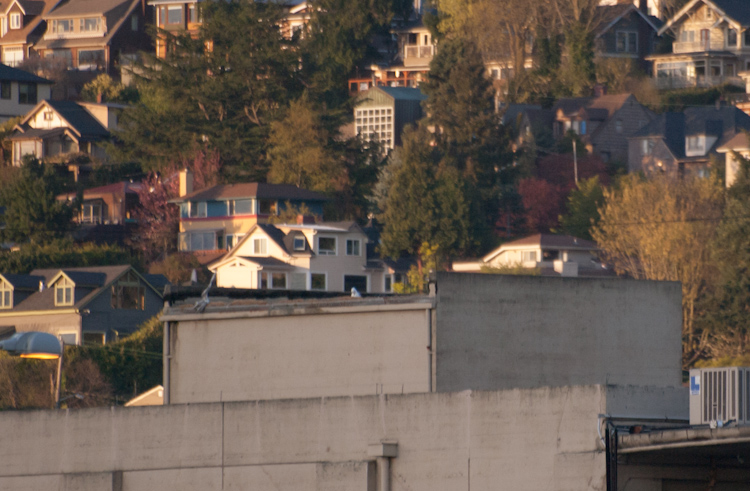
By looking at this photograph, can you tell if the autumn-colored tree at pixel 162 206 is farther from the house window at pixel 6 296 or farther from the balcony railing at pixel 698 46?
the balcony railing at pixel 698 46

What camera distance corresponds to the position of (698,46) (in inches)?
4176

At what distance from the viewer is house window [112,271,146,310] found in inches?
2901

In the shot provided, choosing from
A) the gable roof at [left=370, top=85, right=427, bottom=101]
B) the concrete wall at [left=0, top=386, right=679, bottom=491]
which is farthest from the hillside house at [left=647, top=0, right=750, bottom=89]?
the concrete wall at [left=0, top=386, right=679, bottom=491]

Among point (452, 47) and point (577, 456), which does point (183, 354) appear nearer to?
point (577, 456)

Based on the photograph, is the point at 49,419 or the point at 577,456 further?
the point at 49,419

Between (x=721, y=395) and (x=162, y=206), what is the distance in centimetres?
7232

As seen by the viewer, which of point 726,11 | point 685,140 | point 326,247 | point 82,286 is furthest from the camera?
point 726,11

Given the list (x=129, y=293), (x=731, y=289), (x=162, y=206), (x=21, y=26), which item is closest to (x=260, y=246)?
(x=129, y=293)

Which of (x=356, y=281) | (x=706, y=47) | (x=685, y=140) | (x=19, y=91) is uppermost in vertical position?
(x=706, y=47)

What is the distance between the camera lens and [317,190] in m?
89.1

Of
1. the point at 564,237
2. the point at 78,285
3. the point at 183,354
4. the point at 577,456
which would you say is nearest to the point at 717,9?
the point at 564,237

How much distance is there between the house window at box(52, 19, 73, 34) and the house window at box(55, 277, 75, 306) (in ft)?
178

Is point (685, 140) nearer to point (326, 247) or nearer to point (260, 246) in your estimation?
point (326, 247)

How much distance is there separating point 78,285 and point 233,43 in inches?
1096
